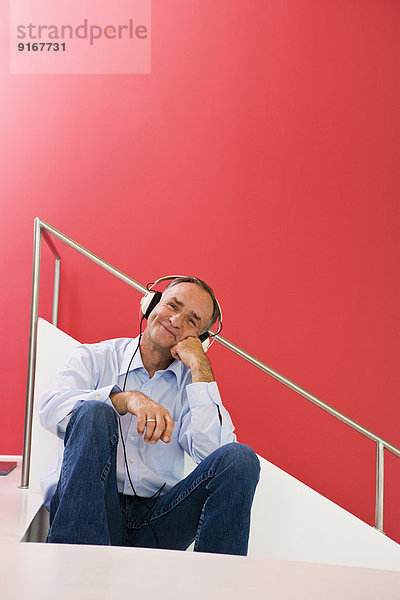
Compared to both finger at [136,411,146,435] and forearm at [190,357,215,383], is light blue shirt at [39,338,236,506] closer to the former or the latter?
forearm at [190,357,215,383]

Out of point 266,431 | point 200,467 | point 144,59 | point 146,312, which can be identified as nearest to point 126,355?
point 146,312

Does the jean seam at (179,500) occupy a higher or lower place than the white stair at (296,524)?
higher

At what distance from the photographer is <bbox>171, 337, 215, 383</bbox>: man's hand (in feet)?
5.00

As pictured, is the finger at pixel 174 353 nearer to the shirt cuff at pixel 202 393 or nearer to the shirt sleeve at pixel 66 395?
the shirt cuff at pixel 202 393

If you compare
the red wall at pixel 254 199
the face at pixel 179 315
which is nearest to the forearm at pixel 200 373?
the face at pixel 179 315

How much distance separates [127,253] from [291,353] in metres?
0.82

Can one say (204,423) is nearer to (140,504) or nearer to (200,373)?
(200,373)

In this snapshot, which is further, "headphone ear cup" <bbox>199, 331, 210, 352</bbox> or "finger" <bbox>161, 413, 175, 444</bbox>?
"headphone ear cup" <bbox>199, 331, 210, 352</bbox>

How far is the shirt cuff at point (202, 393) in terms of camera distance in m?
1.50

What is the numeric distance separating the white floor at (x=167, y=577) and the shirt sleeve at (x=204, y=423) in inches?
24.6

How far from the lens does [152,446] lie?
5.01 ft

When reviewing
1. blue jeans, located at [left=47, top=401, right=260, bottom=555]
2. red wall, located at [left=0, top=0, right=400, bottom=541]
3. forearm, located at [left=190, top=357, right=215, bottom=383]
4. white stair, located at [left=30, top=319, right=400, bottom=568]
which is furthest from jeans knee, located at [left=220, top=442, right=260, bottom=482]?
red wall, located at [left=0, top=0, right=400, bottom=541]

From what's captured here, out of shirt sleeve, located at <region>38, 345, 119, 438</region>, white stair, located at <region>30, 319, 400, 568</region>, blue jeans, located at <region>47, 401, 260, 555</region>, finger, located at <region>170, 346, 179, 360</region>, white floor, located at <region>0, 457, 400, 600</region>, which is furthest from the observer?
white stair, located at <region>30, 319, 400, 568</region>

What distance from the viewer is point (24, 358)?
2.45 metres
